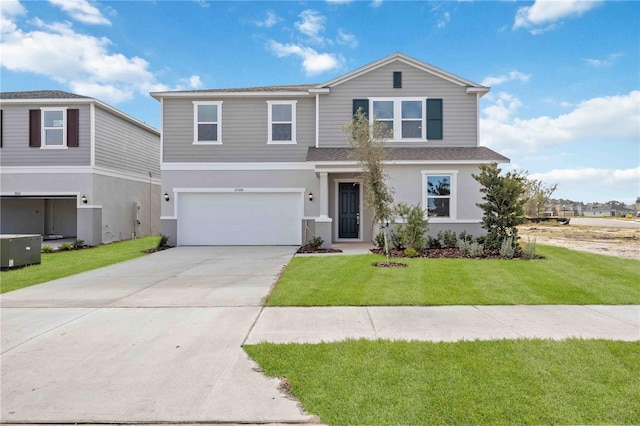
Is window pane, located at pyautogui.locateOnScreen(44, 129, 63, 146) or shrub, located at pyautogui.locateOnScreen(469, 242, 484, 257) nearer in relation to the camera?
shrub, located at pyautogui.locateOnScreen(469, 242, 484, 257)

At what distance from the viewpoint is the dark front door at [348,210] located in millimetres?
15445

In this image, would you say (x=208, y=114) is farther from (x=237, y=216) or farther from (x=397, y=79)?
(x=397, y=79)

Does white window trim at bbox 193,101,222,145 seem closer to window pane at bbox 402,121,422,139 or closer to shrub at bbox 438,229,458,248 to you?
window pane at bbox 402,121,422,139

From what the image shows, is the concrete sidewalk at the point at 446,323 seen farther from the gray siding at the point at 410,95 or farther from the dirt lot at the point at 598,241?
the gray siding at the point at 410,95

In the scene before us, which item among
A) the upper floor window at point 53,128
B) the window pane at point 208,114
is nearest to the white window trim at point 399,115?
the window pane at point 208,114

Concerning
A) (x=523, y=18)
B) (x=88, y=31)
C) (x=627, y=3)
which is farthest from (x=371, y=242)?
(x=88, y=31)

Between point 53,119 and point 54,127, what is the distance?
0.36m

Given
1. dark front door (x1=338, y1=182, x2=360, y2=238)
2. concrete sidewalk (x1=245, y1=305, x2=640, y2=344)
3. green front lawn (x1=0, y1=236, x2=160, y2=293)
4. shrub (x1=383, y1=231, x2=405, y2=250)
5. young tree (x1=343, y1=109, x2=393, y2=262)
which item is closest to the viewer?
concrete sidewalk (x1=245, y1=305, x2=640, y2=344)

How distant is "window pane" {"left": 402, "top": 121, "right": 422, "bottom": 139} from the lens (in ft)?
48.1

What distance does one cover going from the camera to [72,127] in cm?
1548

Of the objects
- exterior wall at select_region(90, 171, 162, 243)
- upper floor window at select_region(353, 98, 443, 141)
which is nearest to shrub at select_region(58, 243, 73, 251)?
exterior wall at select_region(90, 171, 162, 243)

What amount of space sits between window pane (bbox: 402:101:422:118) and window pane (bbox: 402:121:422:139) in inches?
11.0

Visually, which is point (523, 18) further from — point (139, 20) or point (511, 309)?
point (139, 20)

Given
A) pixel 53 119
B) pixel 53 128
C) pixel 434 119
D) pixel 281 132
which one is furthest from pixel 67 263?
pixel 434 119
